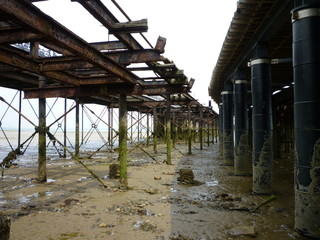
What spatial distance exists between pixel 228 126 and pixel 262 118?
6.26 m

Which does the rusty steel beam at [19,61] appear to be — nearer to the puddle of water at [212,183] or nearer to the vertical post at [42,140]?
the vertical post at [42,140]

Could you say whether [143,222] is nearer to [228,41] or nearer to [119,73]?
[119,73]

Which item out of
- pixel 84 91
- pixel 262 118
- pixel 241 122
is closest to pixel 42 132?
pixel 84 91

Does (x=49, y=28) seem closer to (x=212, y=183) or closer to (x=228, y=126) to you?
(x=212, y=183)

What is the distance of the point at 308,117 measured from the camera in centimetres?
446

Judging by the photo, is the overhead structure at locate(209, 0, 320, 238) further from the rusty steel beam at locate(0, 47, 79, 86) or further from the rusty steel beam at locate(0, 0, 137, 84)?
the rusty steel beam at locate(0, 47, 79, 86)

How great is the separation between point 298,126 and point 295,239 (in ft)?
6.52

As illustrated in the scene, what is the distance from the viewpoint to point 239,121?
402 inches

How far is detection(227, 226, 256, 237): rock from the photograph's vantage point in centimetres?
467

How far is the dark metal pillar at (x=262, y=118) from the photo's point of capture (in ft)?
24.0

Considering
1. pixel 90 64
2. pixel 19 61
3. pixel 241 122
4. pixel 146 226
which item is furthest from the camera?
pixel 241 122

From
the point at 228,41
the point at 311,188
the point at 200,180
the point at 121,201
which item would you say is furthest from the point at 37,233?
the point at 228,41

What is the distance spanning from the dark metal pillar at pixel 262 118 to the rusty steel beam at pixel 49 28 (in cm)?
424

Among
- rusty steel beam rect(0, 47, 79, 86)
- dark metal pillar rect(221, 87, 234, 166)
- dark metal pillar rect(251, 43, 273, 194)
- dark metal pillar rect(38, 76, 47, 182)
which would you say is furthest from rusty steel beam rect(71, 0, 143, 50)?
dark metal pillar rect(221, 87, 234, 166)
